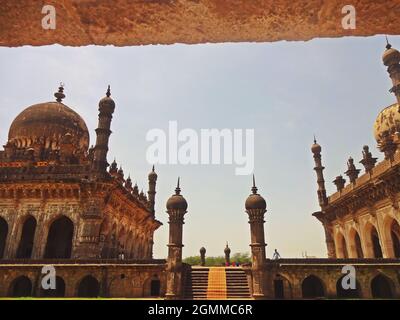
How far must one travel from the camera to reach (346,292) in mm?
14430

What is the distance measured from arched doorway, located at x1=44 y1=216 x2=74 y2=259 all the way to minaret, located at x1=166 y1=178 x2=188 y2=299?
8.33 meters

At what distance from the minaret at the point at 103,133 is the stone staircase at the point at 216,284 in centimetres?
763

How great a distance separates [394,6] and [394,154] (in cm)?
1597

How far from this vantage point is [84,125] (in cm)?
2547

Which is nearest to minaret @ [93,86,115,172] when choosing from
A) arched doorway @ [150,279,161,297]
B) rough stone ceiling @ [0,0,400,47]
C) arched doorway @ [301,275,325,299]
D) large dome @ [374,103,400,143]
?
arched doorway @ [150,279,161,297]

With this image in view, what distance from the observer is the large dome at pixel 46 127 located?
22.2 meters

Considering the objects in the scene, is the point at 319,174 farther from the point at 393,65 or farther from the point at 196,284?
the point at 196,284

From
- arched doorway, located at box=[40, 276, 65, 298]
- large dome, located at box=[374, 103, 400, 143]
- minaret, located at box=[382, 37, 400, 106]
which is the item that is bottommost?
arched doorway, located at box=[40, 276, 65, 298]

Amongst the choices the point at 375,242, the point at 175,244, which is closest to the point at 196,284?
the point at 175,244

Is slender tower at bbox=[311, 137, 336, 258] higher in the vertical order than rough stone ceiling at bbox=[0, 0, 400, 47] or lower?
higher

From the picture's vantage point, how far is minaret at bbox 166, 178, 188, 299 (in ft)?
42.0

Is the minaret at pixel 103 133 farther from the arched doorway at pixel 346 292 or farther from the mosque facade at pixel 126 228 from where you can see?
the arched doorway at pixel 346 292

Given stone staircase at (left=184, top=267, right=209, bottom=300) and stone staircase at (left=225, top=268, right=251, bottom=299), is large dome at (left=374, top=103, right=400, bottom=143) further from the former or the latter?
stone staircase at (left=184, top=267, right=209, bottom=300)

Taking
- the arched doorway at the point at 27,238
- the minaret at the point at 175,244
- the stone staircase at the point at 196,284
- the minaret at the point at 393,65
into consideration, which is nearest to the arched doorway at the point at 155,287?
the minaret at the point at 175,244
